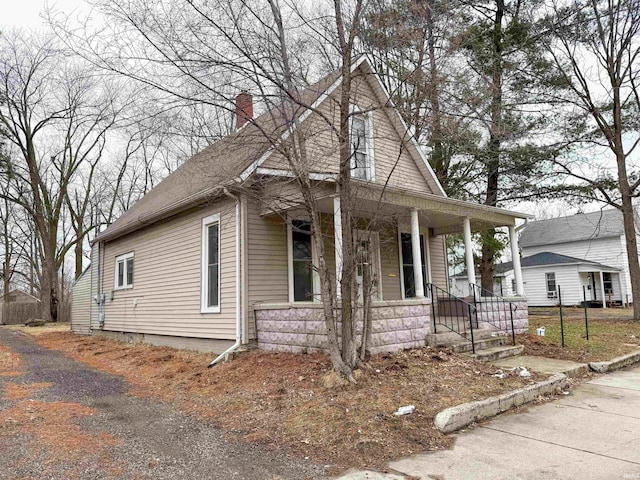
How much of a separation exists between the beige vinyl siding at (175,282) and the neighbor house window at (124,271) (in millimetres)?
174

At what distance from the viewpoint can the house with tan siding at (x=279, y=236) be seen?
7.01 m

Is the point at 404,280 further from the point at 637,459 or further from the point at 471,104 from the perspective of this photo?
the point at 637,459

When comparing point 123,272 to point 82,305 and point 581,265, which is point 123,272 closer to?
point 82,305

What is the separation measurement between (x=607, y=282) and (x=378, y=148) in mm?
23178

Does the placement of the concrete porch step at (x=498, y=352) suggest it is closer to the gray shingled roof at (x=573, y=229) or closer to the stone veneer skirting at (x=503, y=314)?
the stone veneer skirting at (x=503, y=314)

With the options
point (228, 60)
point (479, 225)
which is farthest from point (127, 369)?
point (479, 225)

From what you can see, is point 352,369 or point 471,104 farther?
point 471,104

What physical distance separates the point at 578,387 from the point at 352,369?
3.22m

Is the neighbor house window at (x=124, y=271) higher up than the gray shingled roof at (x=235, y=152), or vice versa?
the gray shingled roof at (x=235, y=152)

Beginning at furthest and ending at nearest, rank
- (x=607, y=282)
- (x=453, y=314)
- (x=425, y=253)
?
(x=607, y=282) → (x=425, y=253) → (x=453, y=314)

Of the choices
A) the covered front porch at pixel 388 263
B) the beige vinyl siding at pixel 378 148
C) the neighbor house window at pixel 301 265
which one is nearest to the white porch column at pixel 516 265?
the covered front porch at pixel 388 263

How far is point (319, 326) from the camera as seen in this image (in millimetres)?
7043

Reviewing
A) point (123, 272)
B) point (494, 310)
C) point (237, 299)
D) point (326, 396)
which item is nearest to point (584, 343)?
point (494, 310)

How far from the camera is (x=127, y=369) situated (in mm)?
8680
